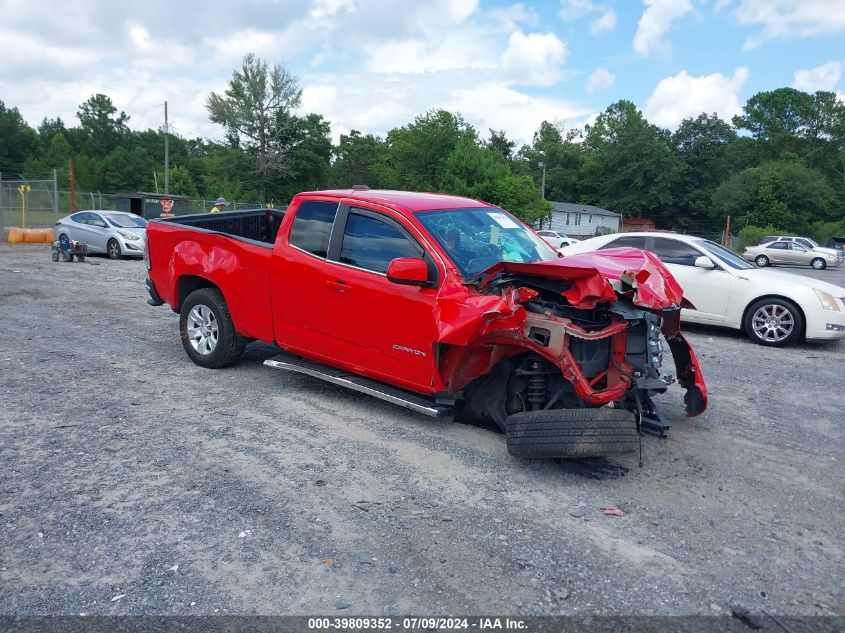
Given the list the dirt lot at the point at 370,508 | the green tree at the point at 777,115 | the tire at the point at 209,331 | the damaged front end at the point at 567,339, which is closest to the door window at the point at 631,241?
the dirt lot at the point at 370,508

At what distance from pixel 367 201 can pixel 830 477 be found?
4.06 meters

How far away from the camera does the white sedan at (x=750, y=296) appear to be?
9.16m

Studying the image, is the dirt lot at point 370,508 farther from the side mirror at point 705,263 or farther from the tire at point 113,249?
the tire at point 113,249

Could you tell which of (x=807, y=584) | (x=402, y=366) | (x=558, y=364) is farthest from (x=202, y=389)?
(x=807, y=584)

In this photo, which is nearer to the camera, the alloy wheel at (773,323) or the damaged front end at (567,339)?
the damaged front end at (567,339)

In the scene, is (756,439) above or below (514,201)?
below

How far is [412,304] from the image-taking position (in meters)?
5.03

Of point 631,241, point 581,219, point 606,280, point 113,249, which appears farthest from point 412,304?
point 581,219

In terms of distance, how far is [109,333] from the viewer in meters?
8.69

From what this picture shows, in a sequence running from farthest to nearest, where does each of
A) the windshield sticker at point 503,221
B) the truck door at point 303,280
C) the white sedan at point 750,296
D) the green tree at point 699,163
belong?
the green tree at point 699,163, the white sedan at point 750,296, the windshield sticker at point 503,221, the truck door at point 303,280

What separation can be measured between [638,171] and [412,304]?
74.8 m

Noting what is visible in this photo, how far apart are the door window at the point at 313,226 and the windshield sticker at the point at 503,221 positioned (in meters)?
1.44

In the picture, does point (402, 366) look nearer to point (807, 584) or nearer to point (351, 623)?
point (351, 623)

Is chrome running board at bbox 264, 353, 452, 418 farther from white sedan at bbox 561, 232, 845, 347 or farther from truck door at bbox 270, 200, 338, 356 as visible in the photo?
white sedan at bbox 561, 232, 845, 347
